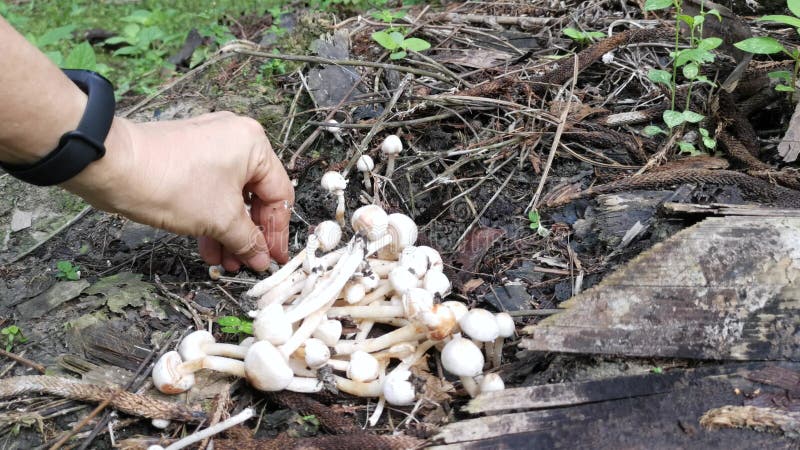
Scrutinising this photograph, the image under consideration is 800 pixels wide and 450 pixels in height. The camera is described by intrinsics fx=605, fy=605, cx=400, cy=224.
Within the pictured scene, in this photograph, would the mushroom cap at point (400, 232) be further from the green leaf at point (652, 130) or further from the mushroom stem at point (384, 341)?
the green leaf at point (652, 130)

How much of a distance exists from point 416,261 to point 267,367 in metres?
0.70

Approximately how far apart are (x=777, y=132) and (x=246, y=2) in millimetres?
4440

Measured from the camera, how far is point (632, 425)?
1.80 m

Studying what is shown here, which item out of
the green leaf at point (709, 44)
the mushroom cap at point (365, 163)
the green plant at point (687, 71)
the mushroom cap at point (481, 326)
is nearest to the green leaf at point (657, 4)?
the green plant at point (687, 71)

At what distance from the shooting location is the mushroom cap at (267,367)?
2.00 metres

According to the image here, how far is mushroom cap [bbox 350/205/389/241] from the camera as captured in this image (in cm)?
241

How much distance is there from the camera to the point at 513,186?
298 cm

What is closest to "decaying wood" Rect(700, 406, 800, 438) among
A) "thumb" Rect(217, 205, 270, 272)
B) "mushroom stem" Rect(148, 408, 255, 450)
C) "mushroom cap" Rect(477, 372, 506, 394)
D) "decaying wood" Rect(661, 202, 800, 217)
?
"mushroom cap" Rect(477, 372, 506, 394)

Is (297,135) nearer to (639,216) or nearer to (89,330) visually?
(89,330)

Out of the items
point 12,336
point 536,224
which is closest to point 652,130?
point 536,224

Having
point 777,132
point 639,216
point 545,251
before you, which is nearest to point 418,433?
point 545,251

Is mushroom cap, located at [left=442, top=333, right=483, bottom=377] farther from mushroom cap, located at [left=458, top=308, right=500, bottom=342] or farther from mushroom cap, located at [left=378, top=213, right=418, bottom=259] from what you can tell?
mushroom cap, located at [left=378, top=213, right=418, bottom=259]

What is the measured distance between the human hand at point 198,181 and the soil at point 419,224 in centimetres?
32

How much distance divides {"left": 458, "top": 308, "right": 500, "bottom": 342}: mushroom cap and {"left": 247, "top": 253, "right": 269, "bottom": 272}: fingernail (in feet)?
3.22
